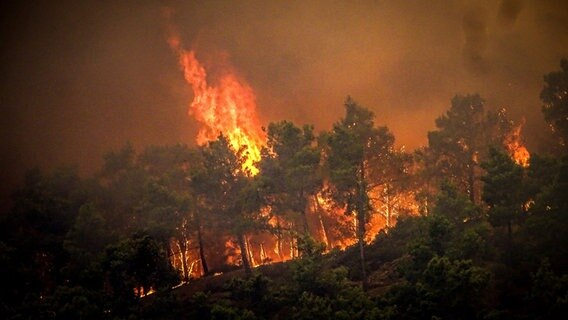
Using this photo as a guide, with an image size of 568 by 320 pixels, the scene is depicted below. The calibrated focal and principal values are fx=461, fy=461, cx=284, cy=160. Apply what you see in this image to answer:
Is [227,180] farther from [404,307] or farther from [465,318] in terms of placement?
[465,318]

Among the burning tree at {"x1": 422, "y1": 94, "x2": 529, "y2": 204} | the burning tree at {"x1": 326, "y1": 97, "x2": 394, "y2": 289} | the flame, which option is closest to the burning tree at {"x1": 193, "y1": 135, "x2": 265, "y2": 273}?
the burning tree at {"x1": 326, "y1": 97, "x2": 394, "y2": 289}

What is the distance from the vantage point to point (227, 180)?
42844 millimetres

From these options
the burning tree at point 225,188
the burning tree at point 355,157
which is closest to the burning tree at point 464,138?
the burning tree at point 355,157

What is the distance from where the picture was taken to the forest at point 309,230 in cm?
2675

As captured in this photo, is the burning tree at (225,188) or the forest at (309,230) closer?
Answer: the forest at (309,230)

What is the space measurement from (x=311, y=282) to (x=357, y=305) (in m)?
4.60

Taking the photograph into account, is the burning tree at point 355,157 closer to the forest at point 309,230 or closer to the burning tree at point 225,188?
the forest at point 309,230

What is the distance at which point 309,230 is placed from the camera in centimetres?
4569

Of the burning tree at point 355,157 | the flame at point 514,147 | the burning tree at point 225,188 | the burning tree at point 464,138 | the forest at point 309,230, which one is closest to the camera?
the forest at point 309,230

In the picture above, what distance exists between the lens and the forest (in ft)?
87.8

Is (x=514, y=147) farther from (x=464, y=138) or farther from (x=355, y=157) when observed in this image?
(x=355, y=157)

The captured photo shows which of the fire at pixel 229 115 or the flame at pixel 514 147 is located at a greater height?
the fire at pixel 229 115

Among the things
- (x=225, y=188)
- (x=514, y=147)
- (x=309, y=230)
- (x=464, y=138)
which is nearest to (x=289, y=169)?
(x=225, y=188)

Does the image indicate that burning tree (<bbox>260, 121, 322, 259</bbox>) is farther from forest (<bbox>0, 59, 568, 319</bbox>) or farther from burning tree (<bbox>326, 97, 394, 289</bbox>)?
burning tree (<bbox>326, 97, 394, 289</bbox>)
